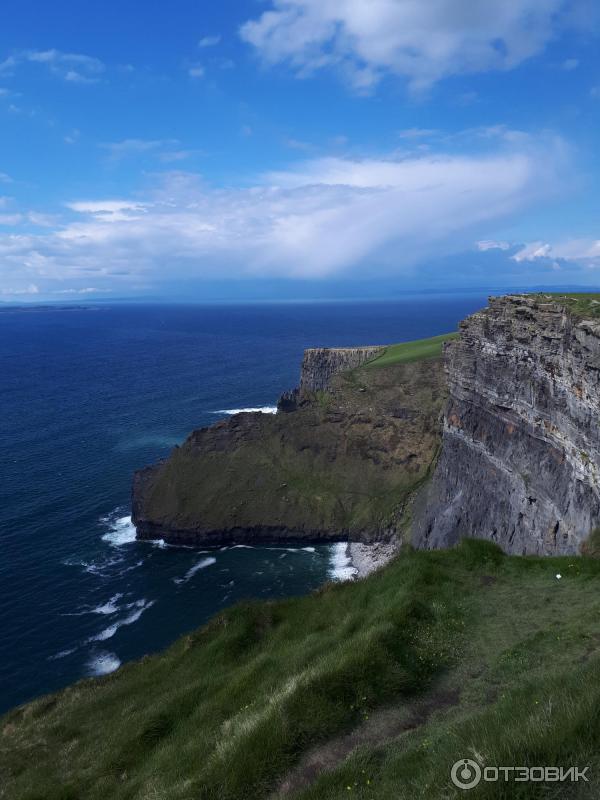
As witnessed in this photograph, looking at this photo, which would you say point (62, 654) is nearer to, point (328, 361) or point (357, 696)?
point (357, 696)

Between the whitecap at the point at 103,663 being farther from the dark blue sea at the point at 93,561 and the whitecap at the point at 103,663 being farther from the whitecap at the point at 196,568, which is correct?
the whitecap at the point at 196,568

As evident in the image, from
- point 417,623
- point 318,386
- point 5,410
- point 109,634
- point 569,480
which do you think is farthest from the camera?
point 318,386

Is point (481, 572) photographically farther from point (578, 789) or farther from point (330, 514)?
point (330, 514)

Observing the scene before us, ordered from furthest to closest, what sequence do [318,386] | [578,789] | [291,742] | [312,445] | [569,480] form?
[318,386], [312,445], [569,480], [291,742], [578,789]

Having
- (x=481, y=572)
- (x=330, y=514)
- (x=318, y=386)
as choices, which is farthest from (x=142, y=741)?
(x=318, y=386)

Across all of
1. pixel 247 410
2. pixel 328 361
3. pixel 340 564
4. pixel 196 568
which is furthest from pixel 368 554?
pixel 328 361

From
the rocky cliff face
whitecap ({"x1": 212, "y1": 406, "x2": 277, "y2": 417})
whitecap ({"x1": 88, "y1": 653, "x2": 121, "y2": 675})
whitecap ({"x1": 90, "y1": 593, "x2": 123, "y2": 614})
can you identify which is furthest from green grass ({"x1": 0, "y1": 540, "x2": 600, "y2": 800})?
whitecap ({"x1": 212, "y1": 406, "x2": 277, "y2": 417})
